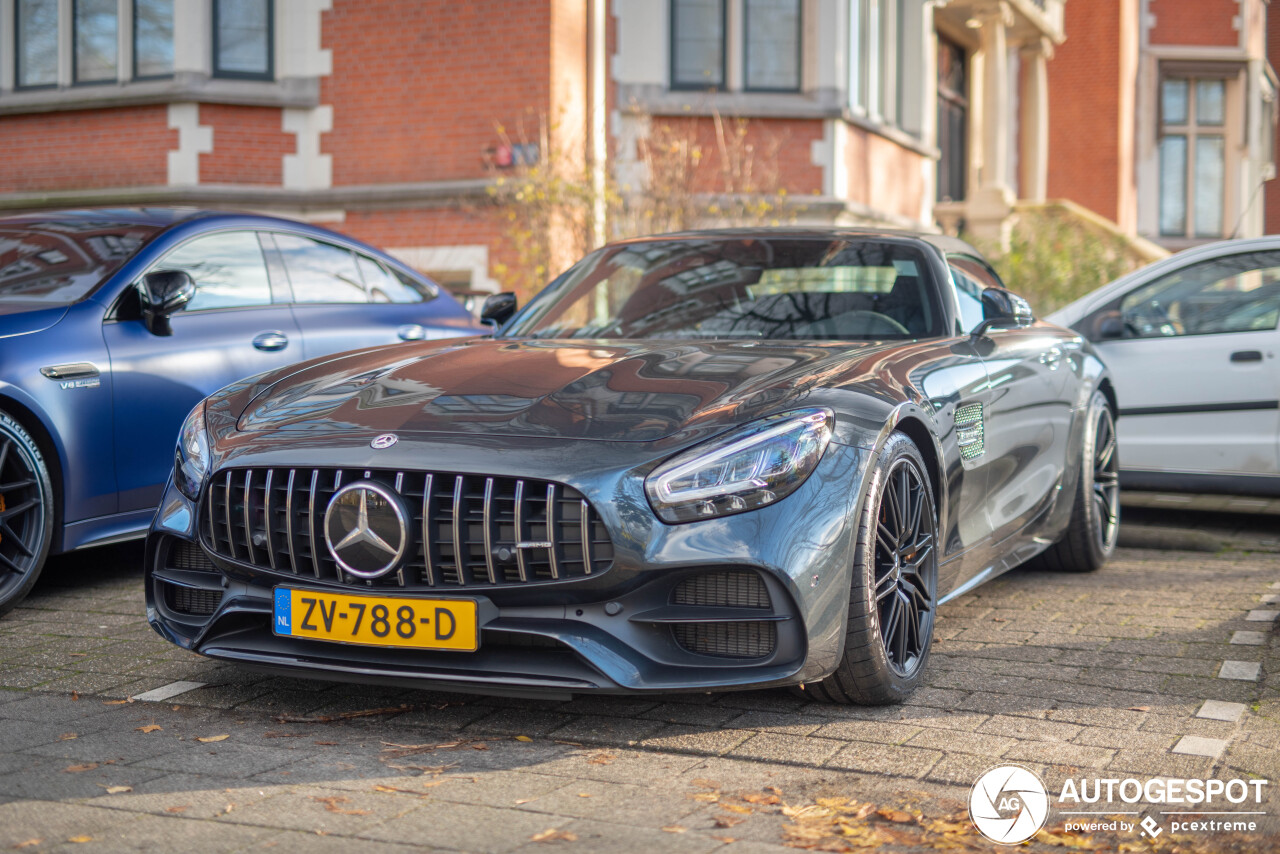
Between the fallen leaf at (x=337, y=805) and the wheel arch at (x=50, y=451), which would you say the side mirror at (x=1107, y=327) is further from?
the fallen leaf at (x=337, y=805)

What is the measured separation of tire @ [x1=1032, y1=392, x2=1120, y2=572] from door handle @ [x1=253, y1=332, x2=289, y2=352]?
347cm

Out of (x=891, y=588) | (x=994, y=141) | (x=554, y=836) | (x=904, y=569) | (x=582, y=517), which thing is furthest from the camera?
(x=994, y=141)

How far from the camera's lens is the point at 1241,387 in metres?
7.14

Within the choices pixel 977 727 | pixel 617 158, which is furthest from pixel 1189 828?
pixel 617 158

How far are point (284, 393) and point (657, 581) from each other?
1.39 metres

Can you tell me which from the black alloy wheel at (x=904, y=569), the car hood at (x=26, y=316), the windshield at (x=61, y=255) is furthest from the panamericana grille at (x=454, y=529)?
the windshield at (x=61, y=255)

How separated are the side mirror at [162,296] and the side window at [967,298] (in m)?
2.96

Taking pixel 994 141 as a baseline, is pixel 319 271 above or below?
below

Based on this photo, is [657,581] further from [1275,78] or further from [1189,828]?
[1275,78]

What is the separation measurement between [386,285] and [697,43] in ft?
27.1

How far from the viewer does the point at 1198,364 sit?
7.26 meters

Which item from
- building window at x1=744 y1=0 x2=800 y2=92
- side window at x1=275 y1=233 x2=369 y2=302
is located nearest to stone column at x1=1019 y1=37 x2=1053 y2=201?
building window at x1=744 y1=0 x2=800 y2=92

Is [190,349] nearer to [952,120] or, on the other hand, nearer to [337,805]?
[337,805]

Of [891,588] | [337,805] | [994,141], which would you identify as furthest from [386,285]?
[994,141]
